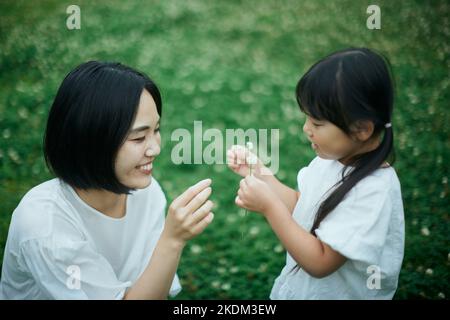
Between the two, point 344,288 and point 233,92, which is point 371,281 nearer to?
point 344,288

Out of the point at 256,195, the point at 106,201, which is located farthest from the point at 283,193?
the point at 106,201

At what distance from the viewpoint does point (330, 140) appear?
183 centimetres

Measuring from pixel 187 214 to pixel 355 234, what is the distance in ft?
1.81

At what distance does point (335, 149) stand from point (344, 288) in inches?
20.0

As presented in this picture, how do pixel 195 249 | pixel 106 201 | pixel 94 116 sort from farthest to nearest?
1. pixel 195 249
2. pixel 106 201
3. pixel 94 116

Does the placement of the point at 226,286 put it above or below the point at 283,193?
below

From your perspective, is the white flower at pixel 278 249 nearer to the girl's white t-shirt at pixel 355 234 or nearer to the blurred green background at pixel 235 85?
the blurred green background at pixel 235 85

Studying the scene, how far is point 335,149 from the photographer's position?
1836 mm

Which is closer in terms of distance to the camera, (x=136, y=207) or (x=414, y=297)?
(x=136, y=207)

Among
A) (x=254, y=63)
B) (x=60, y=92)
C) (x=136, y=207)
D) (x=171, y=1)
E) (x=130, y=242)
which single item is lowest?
(x=130, y=242)

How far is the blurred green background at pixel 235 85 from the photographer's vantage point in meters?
3.00

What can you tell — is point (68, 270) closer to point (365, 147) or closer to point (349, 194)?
point (349, 194)
